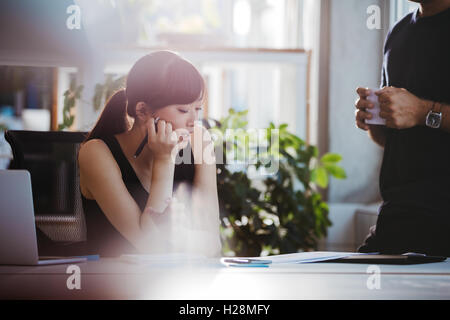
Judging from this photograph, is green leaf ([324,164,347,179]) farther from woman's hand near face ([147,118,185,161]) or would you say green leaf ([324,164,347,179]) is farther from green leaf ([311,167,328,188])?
woman's hand near face ([147,118,185,161])

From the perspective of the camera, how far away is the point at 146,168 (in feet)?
4.99

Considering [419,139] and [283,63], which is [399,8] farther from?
[419,139]

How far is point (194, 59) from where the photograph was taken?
10.1 ft

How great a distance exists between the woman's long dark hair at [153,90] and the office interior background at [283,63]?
1.13 ft

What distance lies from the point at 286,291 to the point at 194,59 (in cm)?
246

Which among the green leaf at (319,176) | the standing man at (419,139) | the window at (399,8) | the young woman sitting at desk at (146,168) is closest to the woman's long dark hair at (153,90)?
the young woman sitting at desk at (146,168)

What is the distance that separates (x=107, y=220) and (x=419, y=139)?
33.1 inches

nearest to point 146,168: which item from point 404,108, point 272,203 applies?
point 404,108

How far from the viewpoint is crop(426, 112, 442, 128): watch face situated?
1.32 m

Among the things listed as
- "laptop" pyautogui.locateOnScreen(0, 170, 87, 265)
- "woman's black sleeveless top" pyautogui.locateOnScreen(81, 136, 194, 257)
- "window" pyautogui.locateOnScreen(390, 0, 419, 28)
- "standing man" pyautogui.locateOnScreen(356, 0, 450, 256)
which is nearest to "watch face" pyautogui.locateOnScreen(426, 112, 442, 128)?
"standing man" pyautogui.locateOnScreen(356, 0, 450, 256)

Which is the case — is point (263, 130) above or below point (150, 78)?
below

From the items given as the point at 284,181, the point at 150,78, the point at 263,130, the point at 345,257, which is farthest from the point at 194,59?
the point at 345,257

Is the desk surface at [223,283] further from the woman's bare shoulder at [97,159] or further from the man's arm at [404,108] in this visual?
the woman's bare shoulder at [97,159]
